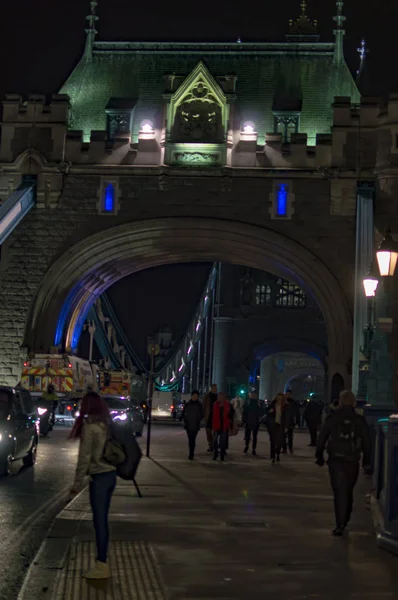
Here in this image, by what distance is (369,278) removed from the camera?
18.3m

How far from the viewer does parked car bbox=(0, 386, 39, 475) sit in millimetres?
15305

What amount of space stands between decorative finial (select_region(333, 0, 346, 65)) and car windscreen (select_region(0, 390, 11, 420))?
26.8 m

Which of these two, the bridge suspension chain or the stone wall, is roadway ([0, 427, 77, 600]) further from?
the bridge suspension chain

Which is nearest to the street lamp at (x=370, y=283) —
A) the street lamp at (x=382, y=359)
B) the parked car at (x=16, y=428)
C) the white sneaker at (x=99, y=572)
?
the street lamp at (x=382, y=359)

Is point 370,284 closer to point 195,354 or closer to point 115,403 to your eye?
point 115,403

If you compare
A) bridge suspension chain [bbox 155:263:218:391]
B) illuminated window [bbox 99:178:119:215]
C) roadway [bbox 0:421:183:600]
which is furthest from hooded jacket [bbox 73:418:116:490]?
bridge suspension chain [bbox 155:263:218:391]

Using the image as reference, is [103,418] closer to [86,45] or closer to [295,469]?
[295,469]

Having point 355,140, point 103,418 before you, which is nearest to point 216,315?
point 355,140

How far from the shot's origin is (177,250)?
38.7 m

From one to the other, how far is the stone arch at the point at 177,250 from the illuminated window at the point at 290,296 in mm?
32965

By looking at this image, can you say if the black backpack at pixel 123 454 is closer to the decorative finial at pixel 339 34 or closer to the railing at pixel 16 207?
the railing at pixel 16 207

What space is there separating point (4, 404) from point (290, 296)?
56950mm

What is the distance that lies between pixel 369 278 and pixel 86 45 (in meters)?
26.2

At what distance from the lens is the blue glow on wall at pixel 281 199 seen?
35.1m
